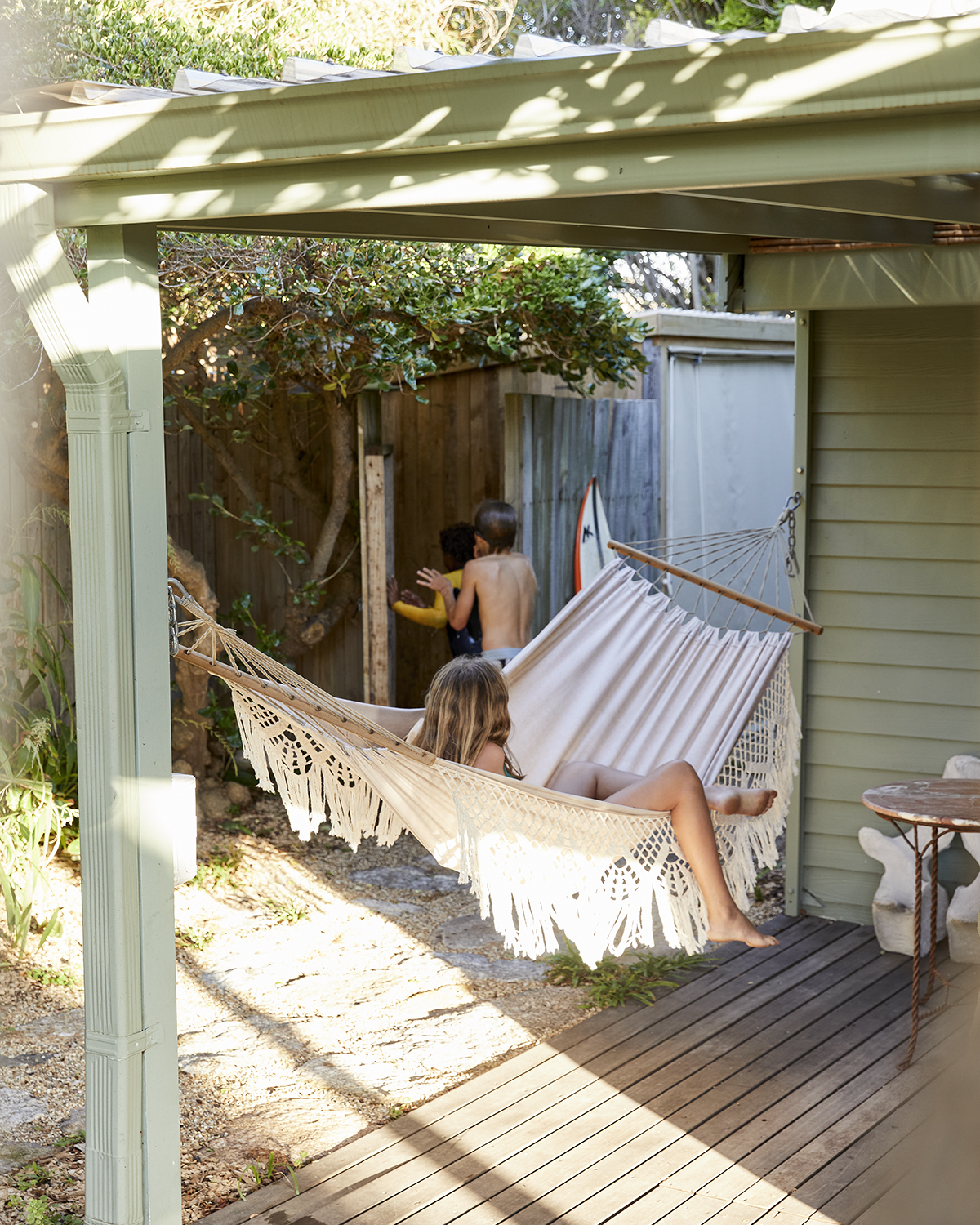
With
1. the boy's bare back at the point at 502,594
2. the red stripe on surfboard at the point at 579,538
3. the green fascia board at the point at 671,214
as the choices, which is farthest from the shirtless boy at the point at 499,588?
the green fascia board at the point at 671,214

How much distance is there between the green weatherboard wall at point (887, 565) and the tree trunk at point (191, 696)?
1863 millimetres

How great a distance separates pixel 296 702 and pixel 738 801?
1.09 m

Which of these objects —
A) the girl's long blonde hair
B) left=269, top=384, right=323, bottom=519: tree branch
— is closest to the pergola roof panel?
the girl's long blonde hair

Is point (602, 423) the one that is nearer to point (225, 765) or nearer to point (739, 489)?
point (739, 489)

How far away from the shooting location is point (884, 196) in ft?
6.50

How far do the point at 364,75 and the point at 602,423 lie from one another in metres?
3.73

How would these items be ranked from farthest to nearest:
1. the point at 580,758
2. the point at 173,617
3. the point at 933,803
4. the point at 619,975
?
the point at 619,975, the point at 580,758, the point at 933,803, the point at 173,617

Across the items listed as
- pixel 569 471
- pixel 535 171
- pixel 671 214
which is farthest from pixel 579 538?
pixel 535 171

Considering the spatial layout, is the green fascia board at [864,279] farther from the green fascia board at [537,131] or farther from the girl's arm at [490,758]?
the green fascia board at [537,131]

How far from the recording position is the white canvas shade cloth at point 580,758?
2295 mm

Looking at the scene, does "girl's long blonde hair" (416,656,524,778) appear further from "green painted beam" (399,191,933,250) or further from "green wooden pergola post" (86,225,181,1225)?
"green painted beam" (399,191,933,250)

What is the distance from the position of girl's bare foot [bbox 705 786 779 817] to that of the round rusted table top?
277 millimetres

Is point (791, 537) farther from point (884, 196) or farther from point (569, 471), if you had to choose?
point (884, 196)

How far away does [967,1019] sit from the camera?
3.17m
